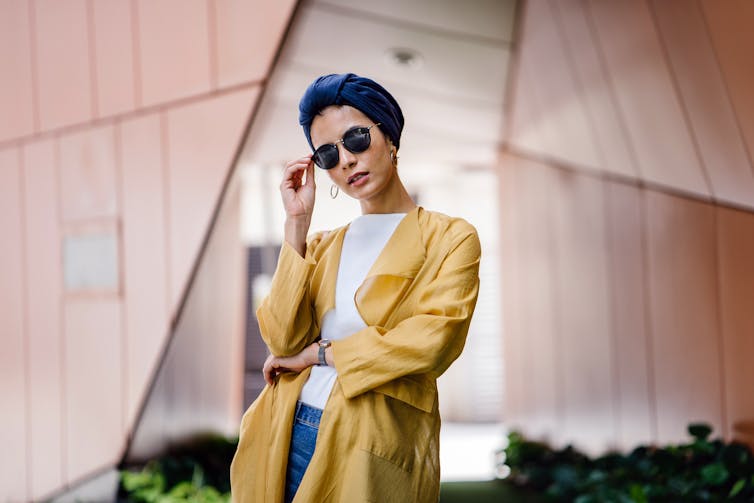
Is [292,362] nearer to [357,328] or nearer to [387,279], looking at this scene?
[357,328]

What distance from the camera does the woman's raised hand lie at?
1.41 meters

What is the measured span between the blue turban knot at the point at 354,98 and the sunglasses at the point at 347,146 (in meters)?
0.03

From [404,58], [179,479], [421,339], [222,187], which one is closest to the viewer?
[421,339]

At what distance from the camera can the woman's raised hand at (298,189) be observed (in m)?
1.41

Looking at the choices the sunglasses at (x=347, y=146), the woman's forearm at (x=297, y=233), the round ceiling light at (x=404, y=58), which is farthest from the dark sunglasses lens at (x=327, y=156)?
the round ceiling light at (x=404, y=58)

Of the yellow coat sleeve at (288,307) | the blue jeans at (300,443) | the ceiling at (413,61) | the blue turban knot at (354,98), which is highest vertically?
the ceiling at (413,61)

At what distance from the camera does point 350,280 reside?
1430 millimetres

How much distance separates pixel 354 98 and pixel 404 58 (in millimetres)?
2941

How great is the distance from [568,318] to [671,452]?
1700 millimetres

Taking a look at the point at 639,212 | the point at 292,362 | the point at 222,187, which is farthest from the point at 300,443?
the point at 639,212

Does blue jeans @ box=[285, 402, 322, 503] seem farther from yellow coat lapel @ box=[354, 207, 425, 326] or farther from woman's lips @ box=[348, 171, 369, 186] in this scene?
woman's lips @ box=[348, 171, 369, 186]

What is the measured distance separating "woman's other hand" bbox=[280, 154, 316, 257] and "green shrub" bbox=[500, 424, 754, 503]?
2.12 metres

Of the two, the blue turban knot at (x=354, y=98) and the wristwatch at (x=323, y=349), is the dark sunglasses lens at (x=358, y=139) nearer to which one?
the blue turban knot at (x=354, y=98)

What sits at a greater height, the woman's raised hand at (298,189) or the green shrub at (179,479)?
the woman's raised hand at (298,189)
